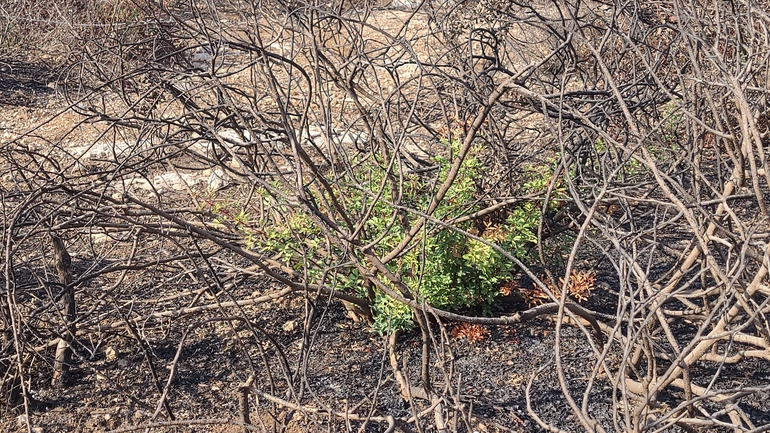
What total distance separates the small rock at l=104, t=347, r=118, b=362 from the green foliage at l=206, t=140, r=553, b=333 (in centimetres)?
81

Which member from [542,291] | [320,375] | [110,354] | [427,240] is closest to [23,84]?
[110,354]

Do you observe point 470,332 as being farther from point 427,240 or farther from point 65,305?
point 65,305

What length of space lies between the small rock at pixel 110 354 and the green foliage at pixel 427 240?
810 mm

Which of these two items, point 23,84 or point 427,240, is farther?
point 23,84

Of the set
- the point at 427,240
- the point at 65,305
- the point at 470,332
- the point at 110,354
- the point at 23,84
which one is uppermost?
the point at 23,84

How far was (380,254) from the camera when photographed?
11.5 ft

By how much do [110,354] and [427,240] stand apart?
163 centimetres

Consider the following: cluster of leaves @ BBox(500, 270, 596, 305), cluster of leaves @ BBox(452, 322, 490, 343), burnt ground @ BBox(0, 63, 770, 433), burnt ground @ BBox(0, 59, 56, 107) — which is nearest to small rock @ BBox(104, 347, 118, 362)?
burnt ground @ BBox(0, 63, 770, 433)

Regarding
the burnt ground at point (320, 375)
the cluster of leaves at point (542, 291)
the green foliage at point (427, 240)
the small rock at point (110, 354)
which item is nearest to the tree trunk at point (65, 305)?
the burnt ground at point (320, 375)

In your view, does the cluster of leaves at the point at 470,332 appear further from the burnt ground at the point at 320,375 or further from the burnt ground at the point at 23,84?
the burnt ground at the point at 23,84

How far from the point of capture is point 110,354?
12.3 ft

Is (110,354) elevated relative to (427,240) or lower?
elevated

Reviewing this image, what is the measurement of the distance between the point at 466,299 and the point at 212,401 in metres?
1.20

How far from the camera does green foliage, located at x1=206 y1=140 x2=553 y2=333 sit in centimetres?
338
